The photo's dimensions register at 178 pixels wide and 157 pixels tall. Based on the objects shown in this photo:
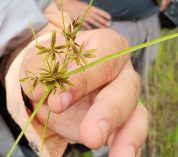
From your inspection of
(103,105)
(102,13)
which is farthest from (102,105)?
(102,13)

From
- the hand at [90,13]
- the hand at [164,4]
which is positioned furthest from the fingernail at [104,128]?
the hand at [164,4]

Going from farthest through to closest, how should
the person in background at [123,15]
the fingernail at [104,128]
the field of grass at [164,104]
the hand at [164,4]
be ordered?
the hand at [164,4] < the field of grass at [164,104] < the person in background at [123,15] < the fingernail at [104,128]

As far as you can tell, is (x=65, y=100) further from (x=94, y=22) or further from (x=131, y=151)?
(x=94, y=22)

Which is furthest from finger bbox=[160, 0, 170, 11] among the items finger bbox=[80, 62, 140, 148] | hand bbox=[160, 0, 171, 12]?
finger bbox=[80, 62, 140, 148]

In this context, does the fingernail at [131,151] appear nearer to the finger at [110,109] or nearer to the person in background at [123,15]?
the finger at [110,109]

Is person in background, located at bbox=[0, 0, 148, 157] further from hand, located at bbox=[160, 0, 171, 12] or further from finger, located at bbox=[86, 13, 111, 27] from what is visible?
hand, located at bbox=[160, 0, 171, 12]

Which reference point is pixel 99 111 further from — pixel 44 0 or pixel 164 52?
pixel 164 52
